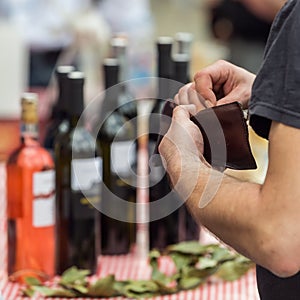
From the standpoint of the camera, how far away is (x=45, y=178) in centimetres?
176

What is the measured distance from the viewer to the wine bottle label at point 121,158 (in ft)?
6.36

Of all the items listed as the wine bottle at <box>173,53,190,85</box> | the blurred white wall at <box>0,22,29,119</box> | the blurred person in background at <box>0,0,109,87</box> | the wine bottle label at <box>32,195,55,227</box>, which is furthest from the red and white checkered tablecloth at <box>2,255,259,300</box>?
the blurred person in background at <box>0,0,109,87</box>

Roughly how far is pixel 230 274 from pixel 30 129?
0.44 meters

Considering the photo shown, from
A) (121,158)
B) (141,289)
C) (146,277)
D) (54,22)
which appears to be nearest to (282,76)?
(141,289)

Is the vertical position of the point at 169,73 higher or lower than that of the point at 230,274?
higher

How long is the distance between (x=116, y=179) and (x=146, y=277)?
246 mm

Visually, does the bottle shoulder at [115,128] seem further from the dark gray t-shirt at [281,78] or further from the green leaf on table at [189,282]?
the dark gray t-shirt at [281,78]

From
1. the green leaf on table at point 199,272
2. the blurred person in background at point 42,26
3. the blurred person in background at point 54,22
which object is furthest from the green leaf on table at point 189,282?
the blurred person in background at point 42,26

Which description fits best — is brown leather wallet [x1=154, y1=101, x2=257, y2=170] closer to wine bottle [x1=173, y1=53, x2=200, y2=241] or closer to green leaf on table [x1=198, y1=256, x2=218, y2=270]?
→ green leaf on table [x1=198, y1=256, x2=218, y2=270]

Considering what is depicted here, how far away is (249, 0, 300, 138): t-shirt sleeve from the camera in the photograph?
3.53 ft

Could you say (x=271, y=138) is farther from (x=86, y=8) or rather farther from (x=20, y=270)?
(x=86, y=8)

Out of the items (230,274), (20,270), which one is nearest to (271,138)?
(230,274)

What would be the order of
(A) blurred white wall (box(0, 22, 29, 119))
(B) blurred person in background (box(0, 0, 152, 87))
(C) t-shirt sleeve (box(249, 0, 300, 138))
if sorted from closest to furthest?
(C) t-shirt sleeve (box(249, 0, 300, 138))
(A) blurred white wall (box(0, 22, 29, 119))
(B) blurred person in background (box(0, 0, 152, 87))

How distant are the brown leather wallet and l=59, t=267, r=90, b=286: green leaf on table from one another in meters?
0.50
